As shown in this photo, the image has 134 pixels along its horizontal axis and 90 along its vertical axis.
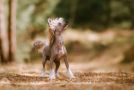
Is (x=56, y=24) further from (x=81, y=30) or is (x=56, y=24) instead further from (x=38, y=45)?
(x=81, y=30)

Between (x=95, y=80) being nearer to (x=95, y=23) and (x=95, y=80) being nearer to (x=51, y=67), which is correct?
→ (x=51, y=67)

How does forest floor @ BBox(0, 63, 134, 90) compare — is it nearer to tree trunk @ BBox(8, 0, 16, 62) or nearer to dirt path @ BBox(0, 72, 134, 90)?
dirt path @ BBox(0, 72, 134, 90)

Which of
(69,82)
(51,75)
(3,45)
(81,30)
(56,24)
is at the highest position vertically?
(81,30)

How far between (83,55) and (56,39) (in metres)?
26.7

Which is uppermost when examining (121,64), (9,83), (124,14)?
(124,14)

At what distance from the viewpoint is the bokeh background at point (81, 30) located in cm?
2238

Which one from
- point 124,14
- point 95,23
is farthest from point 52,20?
point 95,23

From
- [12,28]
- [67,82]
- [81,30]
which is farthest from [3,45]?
[81,30]

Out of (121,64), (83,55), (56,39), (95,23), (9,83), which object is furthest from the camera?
(95,23)

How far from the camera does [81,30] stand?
42250 millimetres

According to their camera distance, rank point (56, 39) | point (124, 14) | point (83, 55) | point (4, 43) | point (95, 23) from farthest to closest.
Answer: point (95, 23)
point (124, 14)
point (83, 55)
point (4, 43)
point (56, 39)

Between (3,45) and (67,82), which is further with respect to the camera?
(3,45)

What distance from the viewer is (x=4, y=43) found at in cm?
2139

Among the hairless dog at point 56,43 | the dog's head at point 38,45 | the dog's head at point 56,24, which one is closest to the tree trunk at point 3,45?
the dog's head at point 38,45
